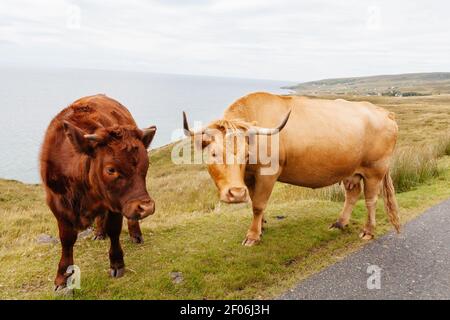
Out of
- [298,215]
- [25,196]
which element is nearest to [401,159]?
[298,215]

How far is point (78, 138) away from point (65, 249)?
176 centimetres

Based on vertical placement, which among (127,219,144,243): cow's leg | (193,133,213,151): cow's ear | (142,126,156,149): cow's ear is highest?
(142,126,156,149): cow's ear

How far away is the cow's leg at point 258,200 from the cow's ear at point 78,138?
284 cm

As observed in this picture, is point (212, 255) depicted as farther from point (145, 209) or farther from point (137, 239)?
point (145, 209)

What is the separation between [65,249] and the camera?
198 inches

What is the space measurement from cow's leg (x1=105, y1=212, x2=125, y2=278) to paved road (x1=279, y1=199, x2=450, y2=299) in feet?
7.72

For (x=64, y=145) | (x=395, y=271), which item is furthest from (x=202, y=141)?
(x=395, y=271)

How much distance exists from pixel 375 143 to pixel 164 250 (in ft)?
13.7

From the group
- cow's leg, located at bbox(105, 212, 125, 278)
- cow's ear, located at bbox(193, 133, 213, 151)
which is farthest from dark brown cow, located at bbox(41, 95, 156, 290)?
cow's ear, located at bbox(193, 133, 213, 151)

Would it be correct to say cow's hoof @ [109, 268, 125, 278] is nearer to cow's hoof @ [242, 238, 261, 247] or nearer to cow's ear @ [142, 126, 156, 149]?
cow's ear @ [142, 126, 156, 149]

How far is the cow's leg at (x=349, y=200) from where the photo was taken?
717 cm

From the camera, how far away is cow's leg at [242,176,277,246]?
20.0 feet

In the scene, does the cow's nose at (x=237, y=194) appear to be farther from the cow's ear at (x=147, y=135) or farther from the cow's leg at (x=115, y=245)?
the cow's leg at (x=115, y=245)
